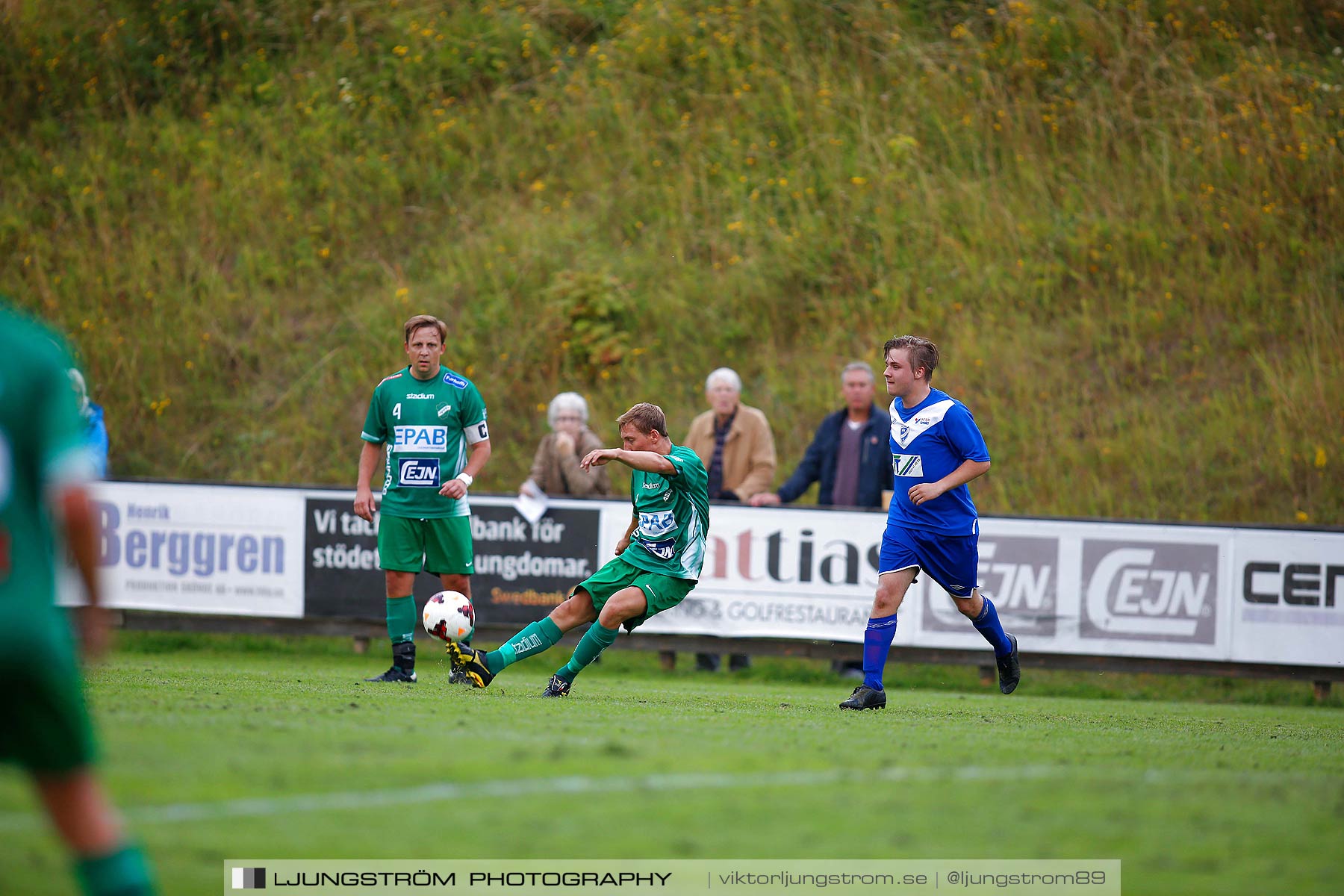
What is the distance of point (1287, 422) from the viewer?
1496cm

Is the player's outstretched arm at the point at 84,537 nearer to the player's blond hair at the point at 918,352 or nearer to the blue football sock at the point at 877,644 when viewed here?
the blue football sock at the point at 877,644

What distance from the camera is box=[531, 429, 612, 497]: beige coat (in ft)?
42.0

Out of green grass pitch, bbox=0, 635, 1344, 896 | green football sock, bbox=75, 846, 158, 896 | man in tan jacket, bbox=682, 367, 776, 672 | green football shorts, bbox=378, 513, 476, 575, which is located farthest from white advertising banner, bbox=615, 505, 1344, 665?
green football sock, bbox=75, 846, 158, 896

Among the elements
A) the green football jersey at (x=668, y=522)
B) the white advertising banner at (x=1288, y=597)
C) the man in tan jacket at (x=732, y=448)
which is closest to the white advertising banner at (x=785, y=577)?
the man in tan jacket at (x=732, y=448)

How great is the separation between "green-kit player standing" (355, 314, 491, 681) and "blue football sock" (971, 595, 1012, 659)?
132 inches

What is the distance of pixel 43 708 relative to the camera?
3088mm

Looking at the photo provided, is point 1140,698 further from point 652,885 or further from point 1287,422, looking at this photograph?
point 652,885

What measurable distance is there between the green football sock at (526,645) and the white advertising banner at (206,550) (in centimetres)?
515

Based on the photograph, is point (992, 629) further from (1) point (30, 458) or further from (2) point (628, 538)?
(1) point (30, 458)

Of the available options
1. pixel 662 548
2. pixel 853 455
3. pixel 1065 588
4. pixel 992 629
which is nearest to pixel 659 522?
pixel 662 548

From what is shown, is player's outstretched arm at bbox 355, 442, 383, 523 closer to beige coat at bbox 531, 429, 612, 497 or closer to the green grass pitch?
the green grass pitch

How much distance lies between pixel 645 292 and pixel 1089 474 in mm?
6327

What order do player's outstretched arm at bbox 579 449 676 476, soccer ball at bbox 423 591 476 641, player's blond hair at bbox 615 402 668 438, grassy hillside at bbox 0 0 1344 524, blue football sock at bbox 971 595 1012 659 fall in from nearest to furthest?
player's outstretched arm at bbox 579 449 676 476, player's blond hair at bbox 615 402 668 438, soccer ball at bbox 423 591 476 641, blue football sock at bbox 971 595 1012 659, grassy hillside at bbox 0 0 1344 524

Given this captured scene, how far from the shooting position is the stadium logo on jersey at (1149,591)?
11625 millimetres
